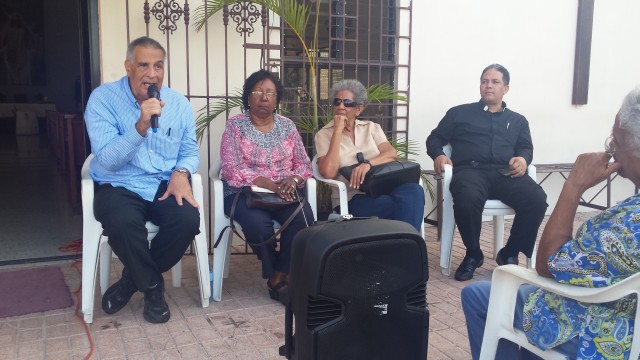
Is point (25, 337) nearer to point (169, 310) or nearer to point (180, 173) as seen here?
point (169, 310)

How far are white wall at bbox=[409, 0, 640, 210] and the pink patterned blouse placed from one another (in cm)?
165

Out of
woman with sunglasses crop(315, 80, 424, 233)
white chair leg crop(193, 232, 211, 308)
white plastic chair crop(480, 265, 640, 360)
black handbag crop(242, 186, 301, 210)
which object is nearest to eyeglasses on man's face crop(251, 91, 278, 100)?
woman with sunglasses crop(315, 80, 424, 233)

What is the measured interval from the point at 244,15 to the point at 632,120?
113 inches

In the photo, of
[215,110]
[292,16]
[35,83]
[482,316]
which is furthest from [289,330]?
[35,83]

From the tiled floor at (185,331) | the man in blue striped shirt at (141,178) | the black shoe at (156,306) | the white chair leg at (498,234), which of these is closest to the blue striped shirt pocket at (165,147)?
the man in blue striped shirt at (141,178)

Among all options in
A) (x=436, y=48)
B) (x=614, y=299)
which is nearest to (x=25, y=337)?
(x=614, y=299)

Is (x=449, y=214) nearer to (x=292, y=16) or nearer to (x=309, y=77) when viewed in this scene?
(x=309, y=77)

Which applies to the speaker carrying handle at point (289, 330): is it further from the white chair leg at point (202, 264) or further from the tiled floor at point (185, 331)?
the white chair leg at point (202, 264)

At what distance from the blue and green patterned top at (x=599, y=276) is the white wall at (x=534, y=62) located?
3253mm

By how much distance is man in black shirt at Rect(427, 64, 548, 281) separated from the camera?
11.8 ft

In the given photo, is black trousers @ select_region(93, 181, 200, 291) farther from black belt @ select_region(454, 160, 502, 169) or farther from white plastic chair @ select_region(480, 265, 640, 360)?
black belt @ select_region(454, 160, 502, 169)

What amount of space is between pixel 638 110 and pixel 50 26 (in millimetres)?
13691

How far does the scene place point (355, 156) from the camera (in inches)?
145

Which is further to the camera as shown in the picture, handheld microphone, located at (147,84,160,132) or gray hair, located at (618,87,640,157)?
handheld microphone, located at (147,84,160,132)
